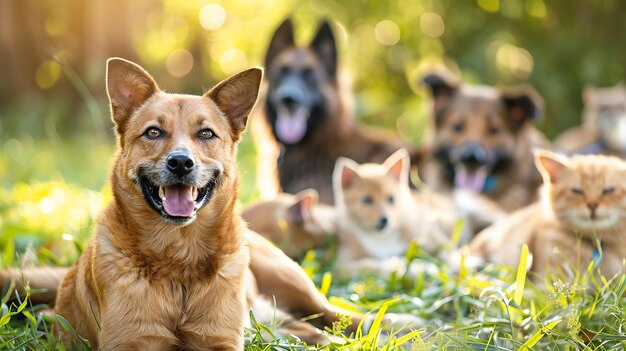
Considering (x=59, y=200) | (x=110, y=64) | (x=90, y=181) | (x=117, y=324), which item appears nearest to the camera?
(x=117, y=324)

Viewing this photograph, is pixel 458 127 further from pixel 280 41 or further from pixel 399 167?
pixel 280 41

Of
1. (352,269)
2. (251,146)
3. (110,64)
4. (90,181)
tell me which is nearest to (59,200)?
(90,181)

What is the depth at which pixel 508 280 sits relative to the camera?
189 inches

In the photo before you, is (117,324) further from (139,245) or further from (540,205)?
(540,205)

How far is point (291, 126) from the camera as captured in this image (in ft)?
23.3

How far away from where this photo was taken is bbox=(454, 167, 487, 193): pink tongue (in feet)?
22.9

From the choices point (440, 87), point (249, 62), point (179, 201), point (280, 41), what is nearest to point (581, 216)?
point (179, 201)

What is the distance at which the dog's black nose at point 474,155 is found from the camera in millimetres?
6727

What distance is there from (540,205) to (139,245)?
3018mm

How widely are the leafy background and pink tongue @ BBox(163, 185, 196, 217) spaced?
148cm

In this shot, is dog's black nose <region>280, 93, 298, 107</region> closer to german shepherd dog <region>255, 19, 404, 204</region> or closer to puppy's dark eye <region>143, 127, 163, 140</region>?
german shepherd dog <region>255, 19, 404, 204</region>

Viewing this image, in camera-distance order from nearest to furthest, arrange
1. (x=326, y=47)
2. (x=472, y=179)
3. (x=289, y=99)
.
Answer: (x=289, y=99) < (x=472, y=179) < (x=326, y=47)

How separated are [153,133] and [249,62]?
13515 millimetres

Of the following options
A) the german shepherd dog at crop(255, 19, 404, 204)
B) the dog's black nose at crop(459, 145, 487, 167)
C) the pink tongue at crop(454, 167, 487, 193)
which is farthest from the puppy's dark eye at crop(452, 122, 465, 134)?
the german shepherd dog at crop(255, 19, 404, 204)
